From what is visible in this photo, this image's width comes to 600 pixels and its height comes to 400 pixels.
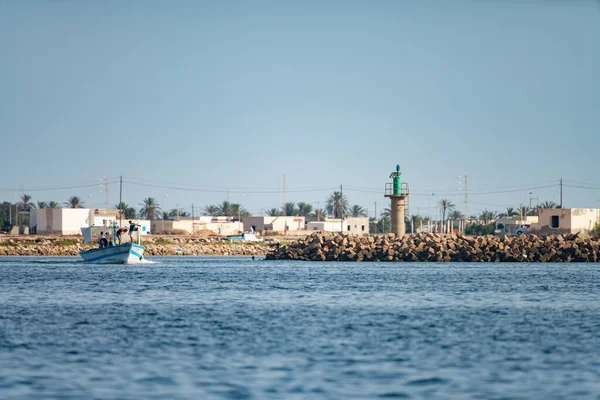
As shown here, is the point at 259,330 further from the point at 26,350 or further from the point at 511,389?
the point at 511,389

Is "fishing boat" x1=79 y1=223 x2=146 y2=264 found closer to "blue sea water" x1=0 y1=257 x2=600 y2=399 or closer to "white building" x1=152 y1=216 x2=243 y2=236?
"blue sea water" x1=0 y1=257 x2=600 y2=399

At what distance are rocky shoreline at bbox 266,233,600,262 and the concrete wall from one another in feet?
39.0

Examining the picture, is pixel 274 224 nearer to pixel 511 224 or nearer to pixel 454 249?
pixel 511 224

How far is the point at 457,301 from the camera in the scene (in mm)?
37688

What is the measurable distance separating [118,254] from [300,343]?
5502cm

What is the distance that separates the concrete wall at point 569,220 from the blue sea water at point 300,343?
61.5m

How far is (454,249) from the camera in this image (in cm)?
8681

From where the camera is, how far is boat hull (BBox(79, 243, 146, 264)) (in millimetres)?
75688

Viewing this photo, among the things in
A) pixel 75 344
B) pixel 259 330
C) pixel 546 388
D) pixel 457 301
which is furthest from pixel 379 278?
pixel 546 388

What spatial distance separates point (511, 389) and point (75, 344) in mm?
11816

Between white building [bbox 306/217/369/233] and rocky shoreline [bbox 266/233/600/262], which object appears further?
white building [bbox 306/217/369/233]

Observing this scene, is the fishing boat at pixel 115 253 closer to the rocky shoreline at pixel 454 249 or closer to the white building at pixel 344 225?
the rocky shoreline at pixel 454 249

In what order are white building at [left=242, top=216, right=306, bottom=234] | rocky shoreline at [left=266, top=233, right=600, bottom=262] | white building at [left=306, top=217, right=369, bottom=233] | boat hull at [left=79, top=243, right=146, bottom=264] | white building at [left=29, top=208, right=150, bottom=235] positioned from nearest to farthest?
boat hull at [left=79, top=243, right=146, bottom=264], rocky shoreline at [left=266, top=233, right=600, bottom=262], white building at [left=29, top=208, right=150, bottom=235], white building at [left=306, top=217, right=369, bottom=233], white building at [left=242, top=216, right=306, bottom=234]

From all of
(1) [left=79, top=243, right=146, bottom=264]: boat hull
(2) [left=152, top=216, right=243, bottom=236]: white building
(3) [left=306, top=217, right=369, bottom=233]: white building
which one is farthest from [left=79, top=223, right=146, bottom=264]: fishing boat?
(3) [left=306, top=217, right=369, bottom=233]: white building
